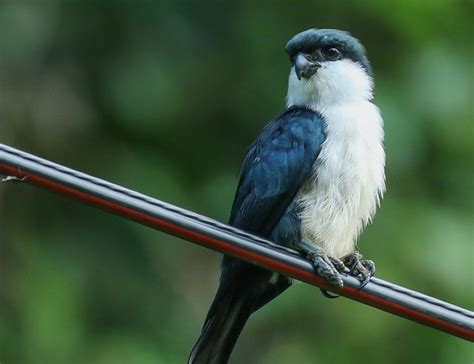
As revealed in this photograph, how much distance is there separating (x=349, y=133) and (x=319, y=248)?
0.55 m

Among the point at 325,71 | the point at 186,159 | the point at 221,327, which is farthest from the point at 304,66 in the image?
the point at 186,159

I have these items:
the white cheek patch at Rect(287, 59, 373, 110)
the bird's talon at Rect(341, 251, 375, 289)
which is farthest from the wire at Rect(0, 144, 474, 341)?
the white cheek patch at Rect(287, 59, 373, 110)

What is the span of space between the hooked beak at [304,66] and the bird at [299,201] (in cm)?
22

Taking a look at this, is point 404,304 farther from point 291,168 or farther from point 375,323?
point 375,323

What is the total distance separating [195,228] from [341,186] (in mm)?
1495

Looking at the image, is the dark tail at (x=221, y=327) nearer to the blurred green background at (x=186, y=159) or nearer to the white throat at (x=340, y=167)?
the white throat at (x=340, y=167)

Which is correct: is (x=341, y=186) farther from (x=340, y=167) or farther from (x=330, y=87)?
(x=330, y=87)

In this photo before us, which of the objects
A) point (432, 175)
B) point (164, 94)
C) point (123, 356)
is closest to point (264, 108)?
point (164, 94)

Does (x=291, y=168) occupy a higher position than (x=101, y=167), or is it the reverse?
(x=291, y=168)

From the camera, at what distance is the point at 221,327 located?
550 cm

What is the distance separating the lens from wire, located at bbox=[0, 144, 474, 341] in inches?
163

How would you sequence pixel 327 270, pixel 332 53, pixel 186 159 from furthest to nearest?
1. pixel 186 159
2. pixel 332 53
3. pixel 327 270

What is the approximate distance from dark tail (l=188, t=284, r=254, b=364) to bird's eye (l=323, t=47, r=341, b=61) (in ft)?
4.33

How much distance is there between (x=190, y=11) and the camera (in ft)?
28.3
